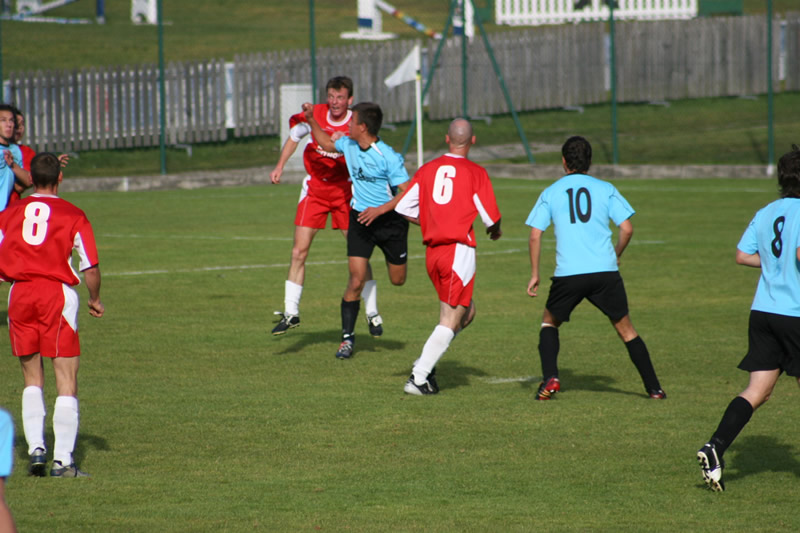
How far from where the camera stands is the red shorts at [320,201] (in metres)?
11.1

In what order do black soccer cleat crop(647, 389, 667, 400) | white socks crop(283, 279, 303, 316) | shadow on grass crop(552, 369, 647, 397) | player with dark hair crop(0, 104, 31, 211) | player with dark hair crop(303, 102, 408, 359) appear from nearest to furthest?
black soccer cleat crop(647, 389, 667, 400) < shadow on grass crop(552, 369, 647, 397) < player with dark hair crop(303, 102, 408, 359) < white socks crop(283, 279, 303, 316) < player with dark hair crop(0, 104, 31, 211)

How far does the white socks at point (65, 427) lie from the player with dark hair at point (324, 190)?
4.26 meters

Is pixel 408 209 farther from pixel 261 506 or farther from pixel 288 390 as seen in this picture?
pixel 261 506

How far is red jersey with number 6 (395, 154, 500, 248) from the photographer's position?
8.56 meters

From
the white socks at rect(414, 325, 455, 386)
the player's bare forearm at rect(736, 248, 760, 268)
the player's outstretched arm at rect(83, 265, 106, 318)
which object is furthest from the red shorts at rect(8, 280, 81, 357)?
the player's bare forearm at rect(736, 248, 760, 268)

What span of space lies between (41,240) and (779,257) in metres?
3.82

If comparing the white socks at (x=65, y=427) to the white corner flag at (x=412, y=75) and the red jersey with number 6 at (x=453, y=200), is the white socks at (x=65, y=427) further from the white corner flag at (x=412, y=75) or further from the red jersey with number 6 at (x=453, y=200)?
the white corner flag at (x=412, y=75)

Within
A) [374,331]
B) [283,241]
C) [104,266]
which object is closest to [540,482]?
[374,331]

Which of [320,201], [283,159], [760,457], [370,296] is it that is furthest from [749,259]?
[283,159]

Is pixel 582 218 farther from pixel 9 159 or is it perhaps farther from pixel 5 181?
pixel 5 181

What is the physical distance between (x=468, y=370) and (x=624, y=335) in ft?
5.37

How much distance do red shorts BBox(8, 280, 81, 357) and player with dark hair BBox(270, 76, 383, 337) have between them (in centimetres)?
422

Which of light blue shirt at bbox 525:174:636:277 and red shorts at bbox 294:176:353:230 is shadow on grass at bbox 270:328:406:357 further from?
light blue shirt at bbox 525:174:636:277

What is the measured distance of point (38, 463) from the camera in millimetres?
6461
